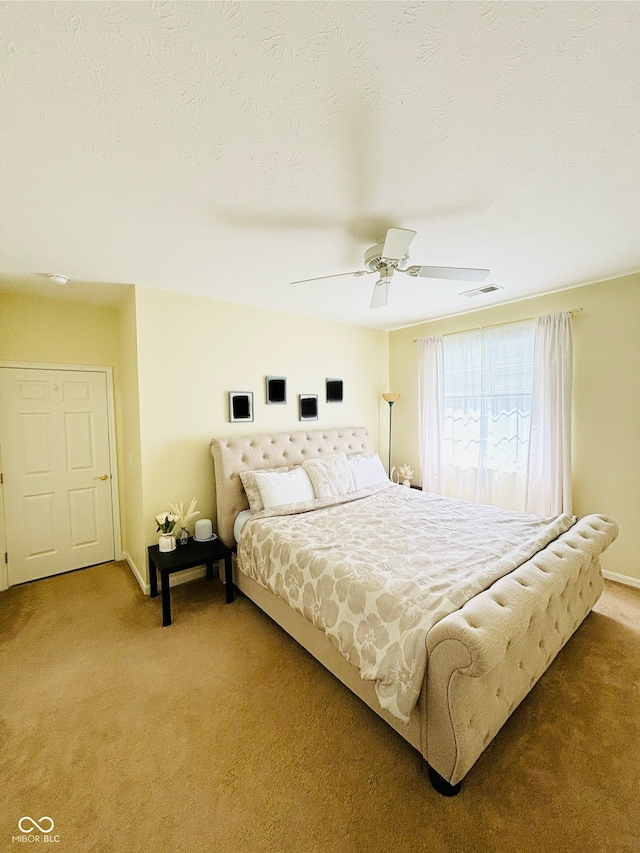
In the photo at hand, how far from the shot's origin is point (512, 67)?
1076 millimetres

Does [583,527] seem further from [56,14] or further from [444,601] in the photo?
[56,14]

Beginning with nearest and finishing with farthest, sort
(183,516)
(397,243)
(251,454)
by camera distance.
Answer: (397,243), (183,516), (251,454)

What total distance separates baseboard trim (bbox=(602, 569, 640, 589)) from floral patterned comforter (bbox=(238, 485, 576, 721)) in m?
1.12

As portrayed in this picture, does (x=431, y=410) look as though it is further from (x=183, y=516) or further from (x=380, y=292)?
(x=183, y=516)

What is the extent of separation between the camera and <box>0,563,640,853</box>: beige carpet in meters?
1.28

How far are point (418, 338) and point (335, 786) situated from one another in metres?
4.21

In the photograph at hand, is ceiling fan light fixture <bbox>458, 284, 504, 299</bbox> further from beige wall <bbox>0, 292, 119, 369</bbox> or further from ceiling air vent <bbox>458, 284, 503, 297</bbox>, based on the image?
beige wall <bbox>0, 292, 119, 369</bbox>

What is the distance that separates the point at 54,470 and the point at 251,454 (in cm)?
187

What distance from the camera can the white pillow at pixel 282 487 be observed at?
115 inches

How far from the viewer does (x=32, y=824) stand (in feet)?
4.28

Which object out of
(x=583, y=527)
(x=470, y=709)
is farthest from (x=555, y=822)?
(x=583, y=527)

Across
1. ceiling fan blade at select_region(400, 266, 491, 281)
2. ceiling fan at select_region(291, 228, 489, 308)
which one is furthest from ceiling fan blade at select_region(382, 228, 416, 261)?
ceiling fan blade at select_region(400, 266, 491, 281)

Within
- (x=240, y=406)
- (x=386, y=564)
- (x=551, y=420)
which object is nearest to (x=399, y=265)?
(x=386, y=564)

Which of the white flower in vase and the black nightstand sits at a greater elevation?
the white flower in vase
